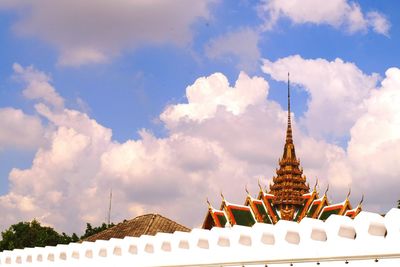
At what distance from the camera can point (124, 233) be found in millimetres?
27516

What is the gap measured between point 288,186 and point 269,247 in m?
21.1

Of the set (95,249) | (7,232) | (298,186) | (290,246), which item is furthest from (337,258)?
(7,232)

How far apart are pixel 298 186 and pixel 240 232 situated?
2093 cm

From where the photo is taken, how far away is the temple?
27058mm

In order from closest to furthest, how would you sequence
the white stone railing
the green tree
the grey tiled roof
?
the white stone railing, the grey tiled roof, the green tree

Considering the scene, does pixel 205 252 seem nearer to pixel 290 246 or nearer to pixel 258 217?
pixel 290 246

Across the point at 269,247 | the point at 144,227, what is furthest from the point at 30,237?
the point at 269,247

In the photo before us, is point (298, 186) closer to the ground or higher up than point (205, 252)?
higher up

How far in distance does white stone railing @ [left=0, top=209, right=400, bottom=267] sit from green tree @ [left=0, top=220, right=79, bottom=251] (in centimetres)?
3406

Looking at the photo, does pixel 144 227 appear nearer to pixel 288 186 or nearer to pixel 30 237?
pixel 288 186

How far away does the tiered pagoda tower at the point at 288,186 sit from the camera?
28.1 meters

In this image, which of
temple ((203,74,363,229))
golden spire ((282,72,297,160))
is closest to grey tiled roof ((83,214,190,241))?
temple ((203,74,363,229))

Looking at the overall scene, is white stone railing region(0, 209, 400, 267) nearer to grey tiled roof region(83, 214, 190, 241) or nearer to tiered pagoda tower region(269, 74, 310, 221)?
grey tiled roof region(83, 214, 190, 241)

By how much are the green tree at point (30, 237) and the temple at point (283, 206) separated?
20371mm
